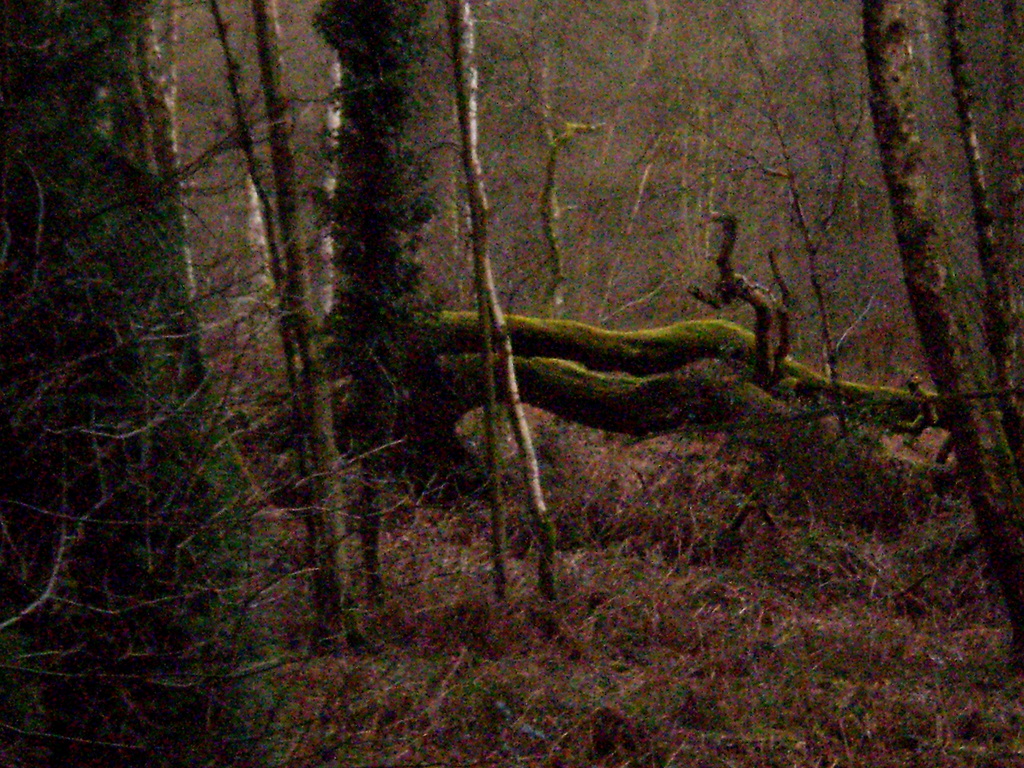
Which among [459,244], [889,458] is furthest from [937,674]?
[459,244]

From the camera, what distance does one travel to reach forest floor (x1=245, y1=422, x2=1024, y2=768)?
5.69m

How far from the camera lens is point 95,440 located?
362cm

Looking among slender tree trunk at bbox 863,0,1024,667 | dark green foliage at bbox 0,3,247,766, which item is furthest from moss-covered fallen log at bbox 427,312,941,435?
dark green foliage at bbox 0,3,247,766

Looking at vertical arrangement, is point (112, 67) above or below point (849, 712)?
above

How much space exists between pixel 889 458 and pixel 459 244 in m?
7.05

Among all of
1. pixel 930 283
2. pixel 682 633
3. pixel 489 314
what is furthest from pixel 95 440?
pixel 682 633

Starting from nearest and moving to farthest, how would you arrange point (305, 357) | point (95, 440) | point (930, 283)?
point (95, 440)
point (930, 283)
point (305, 357)

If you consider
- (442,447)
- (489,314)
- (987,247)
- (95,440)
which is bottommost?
(442,447)

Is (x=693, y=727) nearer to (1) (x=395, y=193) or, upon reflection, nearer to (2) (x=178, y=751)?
(2) (x=178, y=751)

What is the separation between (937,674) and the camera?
6.78m

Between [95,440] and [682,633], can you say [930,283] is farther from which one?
[95,440]

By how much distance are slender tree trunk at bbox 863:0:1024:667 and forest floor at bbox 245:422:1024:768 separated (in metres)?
0.75

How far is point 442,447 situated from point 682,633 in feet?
12.2

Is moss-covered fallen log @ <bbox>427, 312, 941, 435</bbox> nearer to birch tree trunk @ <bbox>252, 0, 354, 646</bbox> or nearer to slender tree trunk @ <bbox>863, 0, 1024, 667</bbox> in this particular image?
birch tree trunk @ <bbox>252, 0, 354, 646</bbox>
